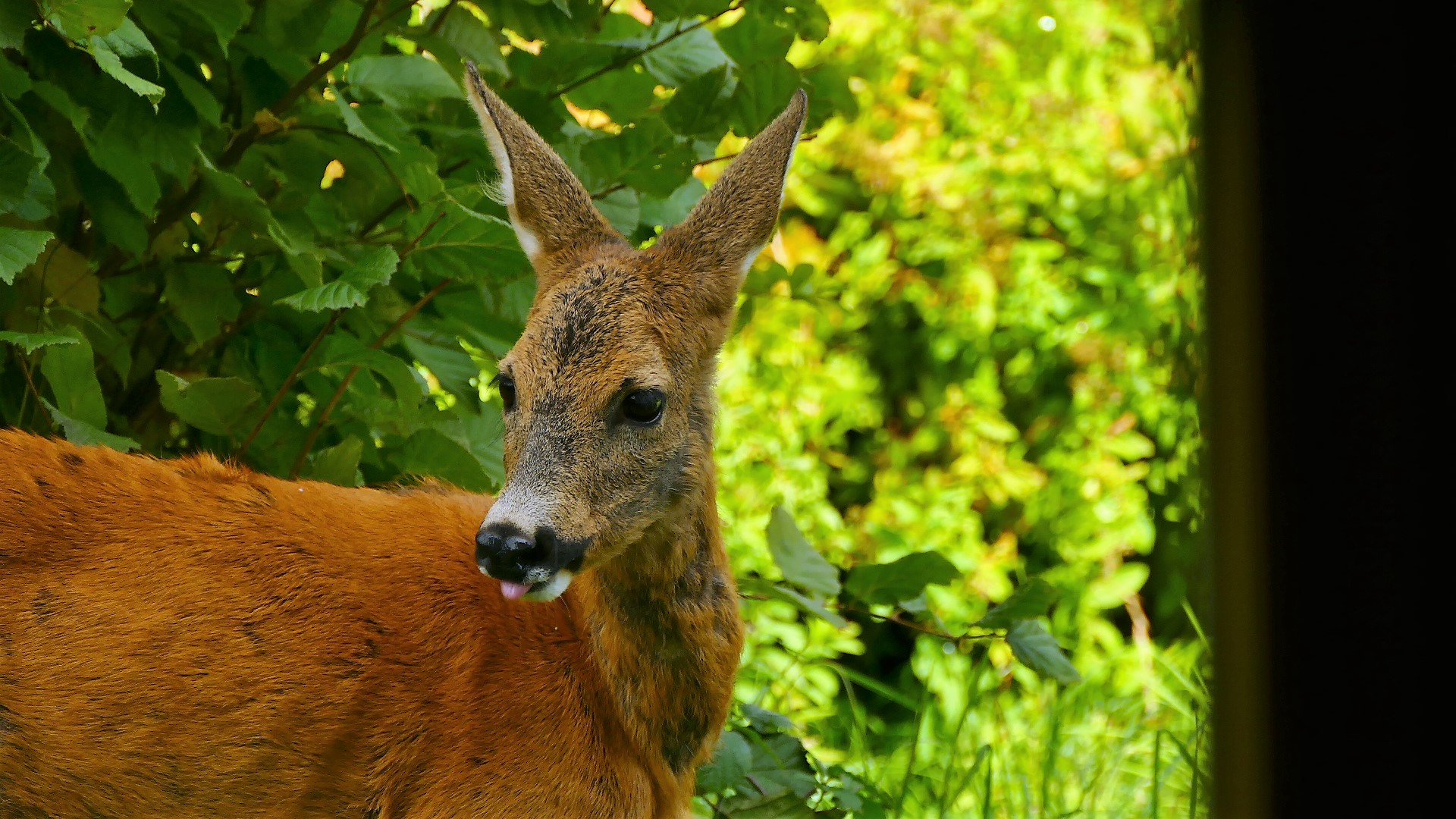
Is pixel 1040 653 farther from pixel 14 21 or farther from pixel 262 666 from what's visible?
pixel 14 21

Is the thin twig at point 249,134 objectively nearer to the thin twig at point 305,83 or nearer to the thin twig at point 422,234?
the thin twig at point 305,83

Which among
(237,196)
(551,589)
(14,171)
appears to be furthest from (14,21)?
(551,589)

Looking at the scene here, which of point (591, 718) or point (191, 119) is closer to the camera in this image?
point (591, 718)

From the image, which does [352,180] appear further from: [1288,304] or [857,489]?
[857,489]

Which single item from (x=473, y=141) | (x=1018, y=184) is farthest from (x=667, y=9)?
(x=1018, y=184)

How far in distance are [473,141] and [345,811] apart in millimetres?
1680

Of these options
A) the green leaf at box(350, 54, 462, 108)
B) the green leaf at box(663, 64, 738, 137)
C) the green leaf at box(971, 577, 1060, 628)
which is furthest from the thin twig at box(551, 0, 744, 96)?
the green leaf at box(971, 577, 1060, 628)

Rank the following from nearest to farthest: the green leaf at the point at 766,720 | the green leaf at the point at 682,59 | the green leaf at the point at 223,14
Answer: the green leaf at the point at 223,14 → the green leaf at the point at 682,59 → the green leaf at the point at 766,720

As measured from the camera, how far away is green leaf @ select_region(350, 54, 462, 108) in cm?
333

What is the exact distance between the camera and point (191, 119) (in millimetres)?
3275

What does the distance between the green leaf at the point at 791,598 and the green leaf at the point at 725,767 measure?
39 cm

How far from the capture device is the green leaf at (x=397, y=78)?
3330 millimetres

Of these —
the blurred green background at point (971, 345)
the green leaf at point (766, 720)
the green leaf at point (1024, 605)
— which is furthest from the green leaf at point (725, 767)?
the blurred green background at point (971, 345)

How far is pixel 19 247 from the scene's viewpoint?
282cm
